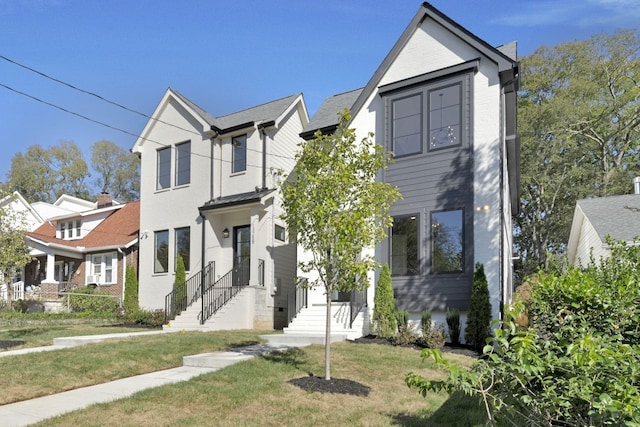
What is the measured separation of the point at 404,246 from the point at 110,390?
25.8ft

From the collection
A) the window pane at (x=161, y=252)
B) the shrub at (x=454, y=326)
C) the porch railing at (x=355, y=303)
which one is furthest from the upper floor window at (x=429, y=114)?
the window pane at (x=161, y=252)

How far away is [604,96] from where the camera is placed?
2702 centimetres

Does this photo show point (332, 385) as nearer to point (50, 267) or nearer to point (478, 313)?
point (478, 313)

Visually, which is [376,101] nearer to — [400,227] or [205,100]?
[400,227]

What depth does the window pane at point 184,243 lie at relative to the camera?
57.8 ft

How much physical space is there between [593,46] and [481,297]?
76.3ft

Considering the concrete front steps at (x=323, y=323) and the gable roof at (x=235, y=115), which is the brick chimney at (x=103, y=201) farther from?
the concrete front steps at (x=323, y=323)

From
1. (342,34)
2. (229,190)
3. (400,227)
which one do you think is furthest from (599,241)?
(229,190)

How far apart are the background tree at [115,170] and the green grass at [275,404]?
44355 mm

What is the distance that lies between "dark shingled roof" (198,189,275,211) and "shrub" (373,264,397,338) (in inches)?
222

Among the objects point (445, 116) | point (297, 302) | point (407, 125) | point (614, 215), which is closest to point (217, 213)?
point (297, 302)

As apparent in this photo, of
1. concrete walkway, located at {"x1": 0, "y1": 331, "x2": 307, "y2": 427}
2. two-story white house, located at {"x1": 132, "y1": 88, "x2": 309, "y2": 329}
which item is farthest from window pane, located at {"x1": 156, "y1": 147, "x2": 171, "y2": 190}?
concrete walkway, located at {"x1": 0, "y1": 331, "x2": 307, "y2": 427}

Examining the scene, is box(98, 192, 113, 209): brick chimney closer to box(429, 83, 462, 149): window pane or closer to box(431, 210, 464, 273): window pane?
box(429, 83, 462, 149): window pane

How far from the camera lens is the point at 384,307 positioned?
1149cm
